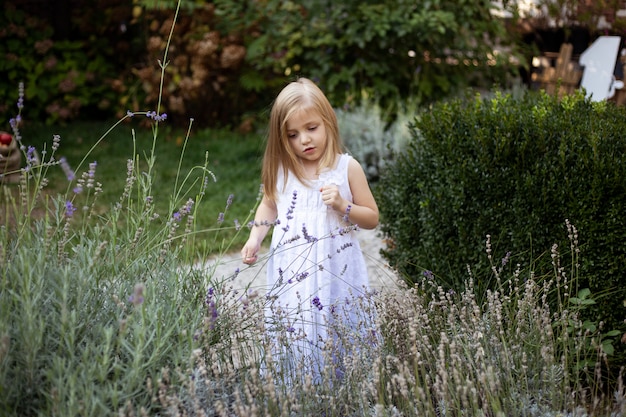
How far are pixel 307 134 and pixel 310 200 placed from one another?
0.97 feet

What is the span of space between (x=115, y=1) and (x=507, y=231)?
8.69 metres

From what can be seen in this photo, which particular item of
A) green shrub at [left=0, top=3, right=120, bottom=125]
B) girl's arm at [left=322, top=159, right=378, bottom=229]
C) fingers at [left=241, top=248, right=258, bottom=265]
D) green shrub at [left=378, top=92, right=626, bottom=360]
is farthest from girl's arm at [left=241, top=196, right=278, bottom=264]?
green shrub at [left=0, top=3, right=120, bottom=125]

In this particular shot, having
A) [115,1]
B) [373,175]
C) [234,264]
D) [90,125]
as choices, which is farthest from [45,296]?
[115,1]

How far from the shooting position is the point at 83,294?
245 centimetres

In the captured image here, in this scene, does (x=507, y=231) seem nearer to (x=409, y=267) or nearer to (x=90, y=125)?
(x=409, y=267)

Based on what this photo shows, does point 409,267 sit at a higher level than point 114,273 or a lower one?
lower

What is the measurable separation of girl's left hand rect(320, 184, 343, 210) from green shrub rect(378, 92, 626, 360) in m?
0.67

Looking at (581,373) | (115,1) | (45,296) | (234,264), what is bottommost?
(234,264)

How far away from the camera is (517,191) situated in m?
3.65

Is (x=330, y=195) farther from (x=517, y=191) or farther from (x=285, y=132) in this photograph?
(x=517, y=191)

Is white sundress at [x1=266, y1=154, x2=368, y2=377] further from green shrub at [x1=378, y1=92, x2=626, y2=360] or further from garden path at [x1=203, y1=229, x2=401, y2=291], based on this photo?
garden path at [x1=203, y1=229, x2=401, y2=291]

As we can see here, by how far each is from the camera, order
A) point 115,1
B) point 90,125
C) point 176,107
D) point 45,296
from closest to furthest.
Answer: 1. point 45,296
2. point 176,107
3. point 90,125
4. point 115,1

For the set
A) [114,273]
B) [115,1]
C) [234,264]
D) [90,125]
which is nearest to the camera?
[114,273]

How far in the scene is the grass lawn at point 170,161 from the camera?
6871mm
